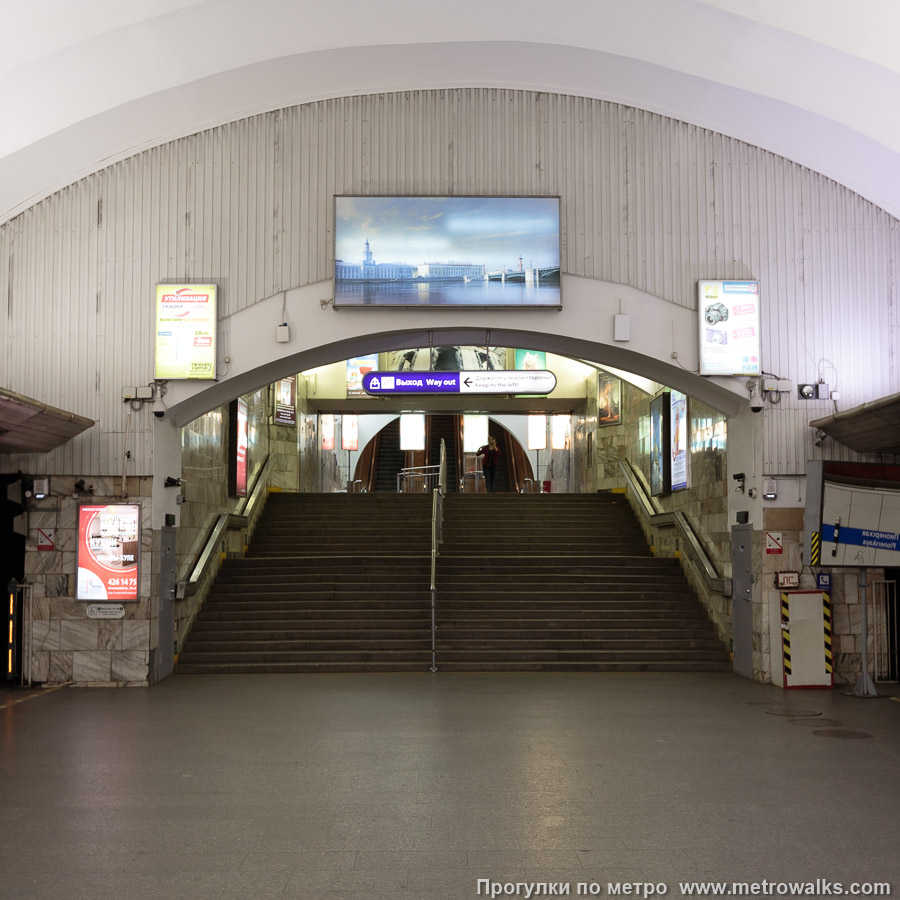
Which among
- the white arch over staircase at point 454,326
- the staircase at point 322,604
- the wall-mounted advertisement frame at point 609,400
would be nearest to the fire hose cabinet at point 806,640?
the white arch over staircase at point 454,326

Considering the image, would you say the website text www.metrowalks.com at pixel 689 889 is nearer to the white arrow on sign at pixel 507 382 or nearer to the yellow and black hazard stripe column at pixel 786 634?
the yellow and black hazard stripe column at pixel 786 634

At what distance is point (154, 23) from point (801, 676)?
9.72 meters

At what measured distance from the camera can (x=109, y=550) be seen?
11.4m

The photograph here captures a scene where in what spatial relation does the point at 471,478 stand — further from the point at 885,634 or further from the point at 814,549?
the point at 814,549

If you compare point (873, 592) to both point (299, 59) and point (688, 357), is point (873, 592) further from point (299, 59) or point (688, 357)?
point (299, 59)

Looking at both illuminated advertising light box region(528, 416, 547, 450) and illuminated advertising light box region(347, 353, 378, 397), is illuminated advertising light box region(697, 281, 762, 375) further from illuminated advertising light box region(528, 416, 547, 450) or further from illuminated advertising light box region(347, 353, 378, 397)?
illuminated advertising light box region(528, 416, 547, 450)

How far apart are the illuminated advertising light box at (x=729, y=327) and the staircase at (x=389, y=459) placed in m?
18.0

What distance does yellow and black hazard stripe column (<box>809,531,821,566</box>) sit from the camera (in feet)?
33.8

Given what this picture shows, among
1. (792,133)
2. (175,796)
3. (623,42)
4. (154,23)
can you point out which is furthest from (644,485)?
(175,796)

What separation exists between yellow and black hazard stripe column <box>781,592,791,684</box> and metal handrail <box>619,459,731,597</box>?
113cm

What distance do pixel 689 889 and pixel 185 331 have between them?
354 inches

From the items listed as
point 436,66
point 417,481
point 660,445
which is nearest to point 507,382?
point 436,66

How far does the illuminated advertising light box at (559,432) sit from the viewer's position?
945 inches

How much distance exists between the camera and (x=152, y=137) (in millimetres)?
11797
